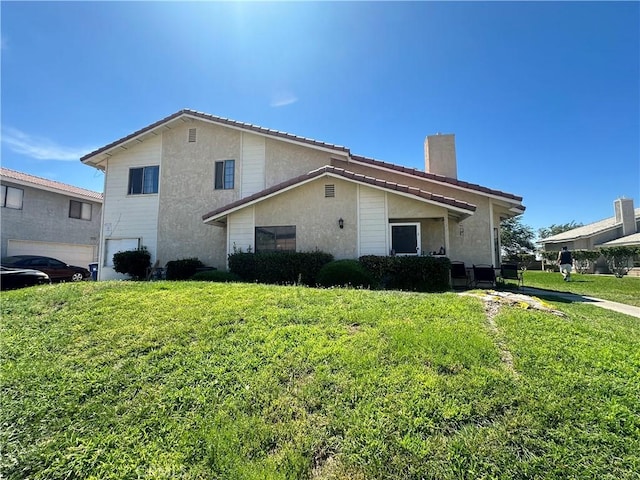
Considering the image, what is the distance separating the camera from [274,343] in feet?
15.3

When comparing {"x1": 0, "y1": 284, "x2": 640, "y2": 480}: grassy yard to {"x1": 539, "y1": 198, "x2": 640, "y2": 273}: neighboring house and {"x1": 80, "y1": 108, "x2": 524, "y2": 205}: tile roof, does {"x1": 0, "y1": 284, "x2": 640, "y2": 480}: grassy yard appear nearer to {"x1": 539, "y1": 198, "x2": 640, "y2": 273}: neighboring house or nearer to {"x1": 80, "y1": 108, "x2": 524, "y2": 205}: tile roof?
{"x1": 80, "y1": 108, "x2": 524, "y2": 205}: tile roof

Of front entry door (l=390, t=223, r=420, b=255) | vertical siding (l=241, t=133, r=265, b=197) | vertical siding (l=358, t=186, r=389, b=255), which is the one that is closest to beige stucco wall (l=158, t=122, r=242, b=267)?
vertical siding (l=241, t=133, r=265, b=197)

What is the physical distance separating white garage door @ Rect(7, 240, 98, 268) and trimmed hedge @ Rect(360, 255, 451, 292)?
70.5ft

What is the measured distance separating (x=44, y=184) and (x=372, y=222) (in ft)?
71.7

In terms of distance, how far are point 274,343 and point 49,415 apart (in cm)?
268

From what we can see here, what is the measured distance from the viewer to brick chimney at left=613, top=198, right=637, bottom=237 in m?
29.4

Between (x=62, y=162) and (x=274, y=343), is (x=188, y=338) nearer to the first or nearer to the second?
(x=274, y=343)

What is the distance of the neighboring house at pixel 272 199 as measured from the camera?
39.5 feet

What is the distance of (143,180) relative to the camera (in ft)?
56.9

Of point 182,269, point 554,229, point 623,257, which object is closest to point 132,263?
point 182,269

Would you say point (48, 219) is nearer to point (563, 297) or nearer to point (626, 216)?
point (563, 297)

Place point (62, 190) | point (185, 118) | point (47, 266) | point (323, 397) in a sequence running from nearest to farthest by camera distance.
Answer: point (323, 397) → point (185, 118) → point (47, 266) → point (62, 190)

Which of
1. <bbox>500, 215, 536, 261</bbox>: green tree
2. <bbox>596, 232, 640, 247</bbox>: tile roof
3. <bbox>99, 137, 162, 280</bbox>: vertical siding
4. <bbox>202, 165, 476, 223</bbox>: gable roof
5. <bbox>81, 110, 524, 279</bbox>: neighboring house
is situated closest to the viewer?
<bbox>202, 165, 476, 223</bbox>: gable roof

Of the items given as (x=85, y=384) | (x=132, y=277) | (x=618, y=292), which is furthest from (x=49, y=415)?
(x=618, y=292)
